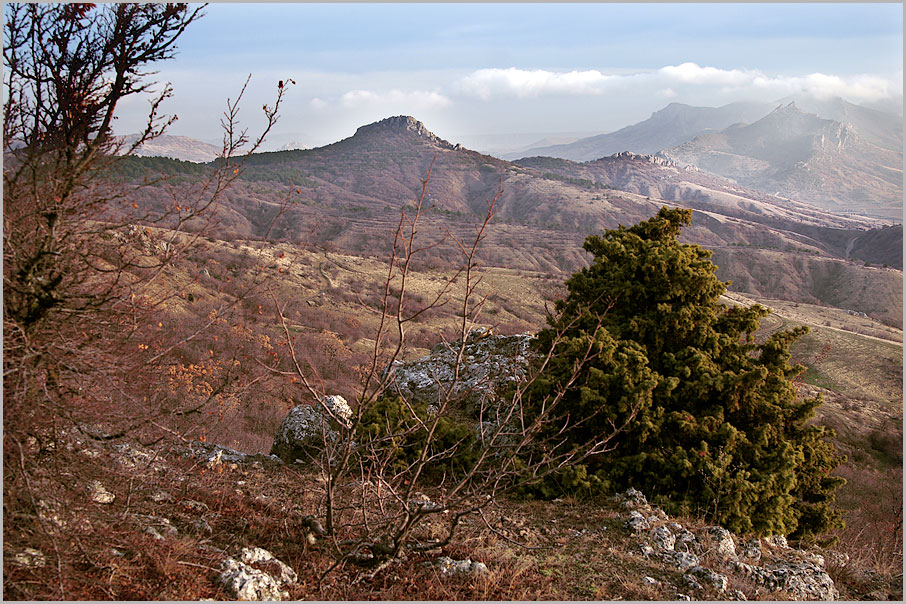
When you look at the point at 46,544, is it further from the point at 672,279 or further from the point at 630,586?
the point at 672,279

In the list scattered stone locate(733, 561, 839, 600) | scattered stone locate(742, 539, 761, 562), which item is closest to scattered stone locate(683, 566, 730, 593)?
scattered stone locate(733, 561, 839, 600)

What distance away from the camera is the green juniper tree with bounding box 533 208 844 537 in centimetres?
577

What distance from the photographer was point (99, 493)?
164 inches

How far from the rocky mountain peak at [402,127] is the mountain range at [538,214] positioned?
0.52 m

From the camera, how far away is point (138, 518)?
4.04 meters

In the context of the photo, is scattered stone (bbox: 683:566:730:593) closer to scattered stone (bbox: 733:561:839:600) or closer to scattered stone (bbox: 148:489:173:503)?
scattered stone (bbox: 733:561:839:600)

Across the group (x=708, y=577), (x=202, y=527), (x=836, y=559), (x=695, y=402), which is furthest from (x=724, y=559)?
(x=202, y=527)

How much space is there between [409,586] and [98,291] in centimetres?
293

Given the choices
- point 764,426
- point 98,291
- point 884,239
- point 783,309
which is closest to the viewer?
point 98,291

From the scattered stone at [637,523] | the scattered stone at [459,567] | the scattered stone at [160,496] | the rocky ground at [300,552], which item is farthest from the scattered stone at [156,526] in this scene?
the scattered stone at [637,523]

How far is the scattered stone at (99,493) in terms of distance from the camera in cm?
403

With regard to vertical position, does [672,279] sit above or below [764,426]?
above

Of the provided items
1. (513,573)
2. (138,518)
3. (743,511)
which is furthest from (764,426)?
(138,518)

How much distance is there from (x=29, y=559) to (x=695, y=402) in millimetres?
5934
